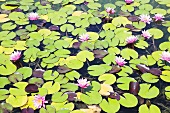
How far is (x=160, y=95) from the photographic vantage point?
1.75m

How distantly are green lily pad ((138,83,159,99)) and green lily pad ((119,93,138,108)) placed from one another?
0.19 ft

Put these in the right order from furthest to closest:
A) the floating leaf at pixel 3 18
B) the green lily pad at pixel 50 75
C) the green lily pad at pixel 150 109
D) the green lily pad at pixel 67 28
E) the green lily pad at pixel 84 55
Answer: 1. the floating leaf at pixel 3 18
2. the green lily pad at pixel 67 28
3. the green lily pad at pixel 84 55
4. the green lily pad at pixel 50 75
5. the green lily pad at pixel 150 109

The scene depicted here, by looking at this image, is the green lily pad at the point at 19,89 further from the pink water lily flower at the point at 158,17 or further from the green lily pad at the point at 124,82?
the pink water lily flower at the point at 158,17

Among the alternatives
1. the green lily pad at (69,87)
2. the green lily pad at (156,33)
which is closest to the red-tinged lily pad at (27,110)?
the green lily pad at (69,87)

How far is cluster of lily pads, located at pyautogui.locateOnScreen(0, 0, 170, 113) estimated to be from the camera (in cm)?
170

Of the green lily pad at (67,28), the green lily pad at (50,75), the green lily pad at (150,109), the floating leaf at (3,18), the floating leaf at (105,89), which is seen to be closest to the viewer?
the green lily pad at (150,109)

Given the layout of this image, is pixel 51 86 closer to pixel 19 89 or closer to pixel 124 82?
pixel 19 89

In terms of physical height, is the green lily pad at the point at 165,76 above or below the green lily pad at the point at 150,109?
above

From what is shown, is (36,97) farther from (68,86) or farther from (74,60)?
(74,60)

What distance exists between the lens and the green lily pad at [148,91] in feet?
5.64

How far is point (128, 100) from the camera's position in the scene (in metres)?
1.69

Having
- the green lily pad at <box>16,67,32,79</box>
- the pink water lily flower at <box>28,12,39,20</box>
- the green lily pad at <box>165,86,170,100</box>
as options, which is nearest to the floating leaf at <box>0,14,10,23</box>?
the pink water lily flower at <box>28,12,39,20</box>

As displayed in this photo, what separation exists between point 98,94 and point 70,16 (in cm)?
96

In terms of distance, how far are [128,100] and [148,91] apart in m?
0.16
